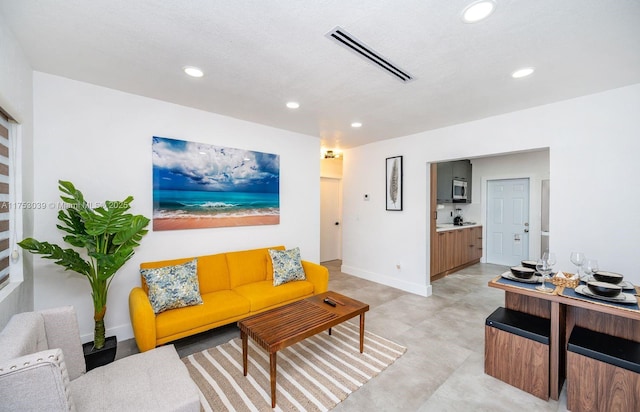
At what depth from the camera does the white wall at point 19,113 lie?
5.51 ft

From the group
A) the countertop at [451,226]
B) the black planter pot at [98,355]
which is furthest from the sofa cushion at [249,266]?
the countertop at [451,226]

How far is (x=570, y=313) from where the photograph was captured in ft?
7.00

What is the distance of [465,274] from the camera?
5.30 m

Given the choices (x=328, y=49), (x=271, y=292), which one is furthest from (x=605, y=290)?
(x=271, y=292)

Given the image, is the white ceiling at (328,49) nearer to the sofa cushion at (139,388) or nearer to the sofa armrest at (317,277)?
the sofa armrest at (317,277)

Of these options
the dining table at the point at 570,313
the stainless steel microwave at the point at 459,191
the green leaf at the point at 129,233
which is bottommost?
the dining table at the point at 570,313

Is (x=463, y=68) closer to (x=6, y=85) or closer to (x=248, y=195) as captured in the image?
(x=248, y=195)

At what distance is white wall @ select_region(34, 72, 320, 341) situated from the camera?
2371 millimetres

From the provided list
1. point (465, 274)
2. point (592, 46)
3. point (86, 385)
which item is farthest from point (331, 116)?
point (465, 274)

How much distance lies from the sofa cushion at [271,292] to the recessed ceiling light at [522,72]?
2.97 meters

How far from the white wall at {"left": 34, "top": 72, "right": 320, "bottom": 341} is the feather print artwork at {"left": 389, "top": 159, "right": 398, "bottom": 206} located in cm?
235

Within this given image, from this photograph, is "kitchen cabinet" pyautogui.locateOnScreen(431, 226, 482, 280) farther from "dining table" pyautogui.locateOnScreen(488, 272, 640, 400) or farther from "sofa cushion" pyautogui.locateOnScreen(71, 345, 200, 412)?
"sofa cushion" pyautogui.locateOnScreen(71, 345, 200, 412)

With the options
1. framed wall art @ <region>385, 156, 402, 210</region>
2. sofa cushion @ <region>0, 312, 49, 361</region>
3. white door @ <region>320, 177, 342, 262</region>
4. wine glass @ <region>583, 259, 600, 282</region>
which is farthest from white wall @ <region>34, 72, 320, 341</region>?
wine glass @ <region>583, 259, 600, 282</region>

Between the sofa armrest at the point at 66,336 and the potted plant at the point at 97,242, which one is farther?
the potted plant at the point at 97,242
